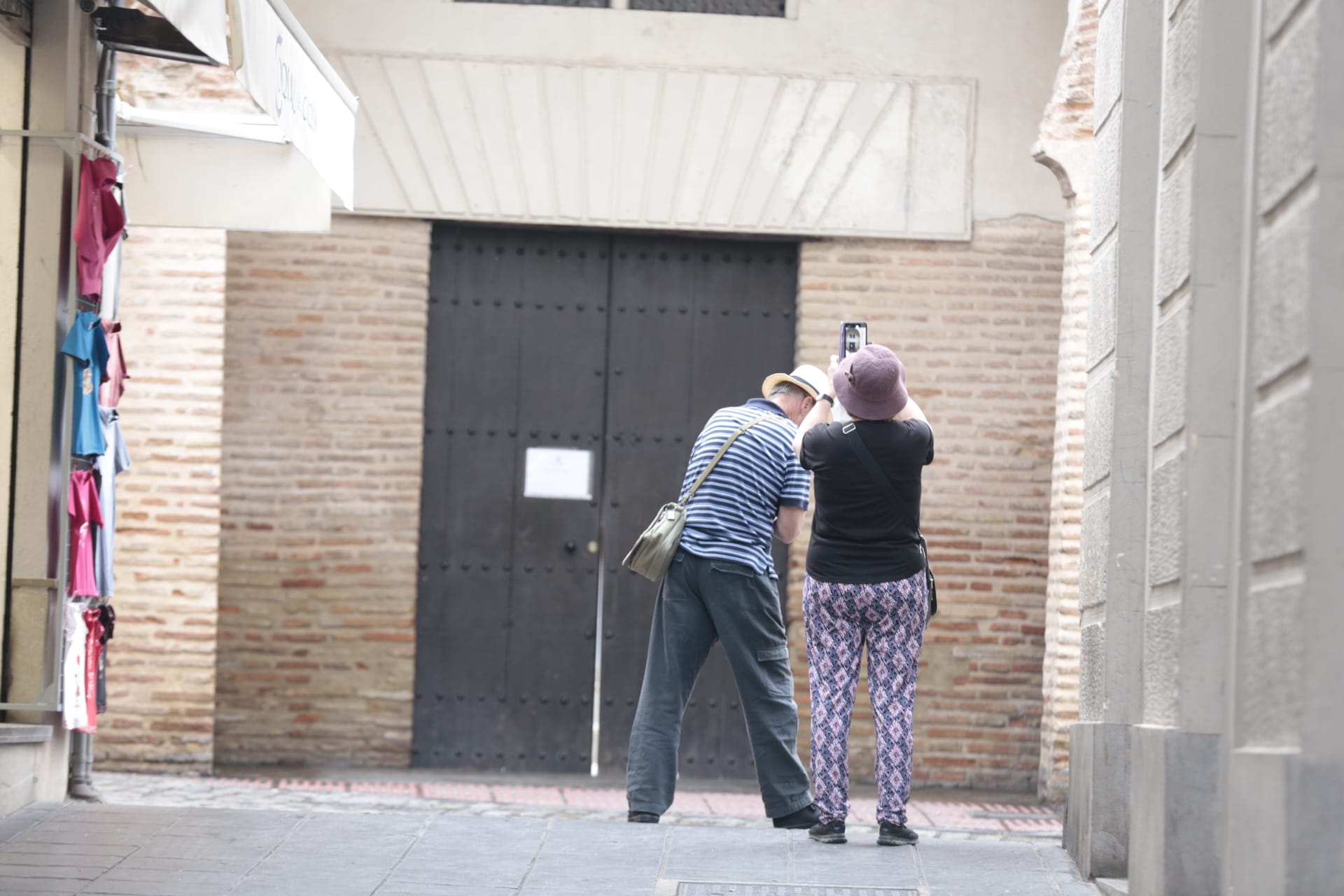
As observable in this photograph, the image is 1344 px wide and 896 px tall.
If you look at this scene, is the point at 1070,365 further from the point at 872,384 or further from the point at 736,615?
the point at 872,384

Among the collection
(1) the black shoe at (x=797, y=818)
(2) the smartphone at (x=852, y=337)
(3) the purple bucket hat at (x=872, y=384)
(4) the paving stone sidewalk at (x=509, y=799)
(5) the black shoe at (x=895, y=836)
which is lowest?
(4) the paving stone sidewalk at (x=509, y=799)

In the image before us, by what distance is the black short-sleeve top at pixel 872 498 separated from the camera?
6.32m

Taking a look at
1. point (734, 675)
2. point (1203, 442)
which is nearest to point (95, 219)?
point (734, 675)

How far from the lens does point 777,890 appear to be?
214 inches

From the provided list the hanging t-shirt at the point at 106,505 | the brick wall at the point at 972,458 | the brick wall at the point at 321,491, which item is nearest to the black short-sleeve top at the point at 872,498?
the hanging t-shirt at the point at 106,505

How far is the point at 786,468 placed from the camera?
716 centimetres

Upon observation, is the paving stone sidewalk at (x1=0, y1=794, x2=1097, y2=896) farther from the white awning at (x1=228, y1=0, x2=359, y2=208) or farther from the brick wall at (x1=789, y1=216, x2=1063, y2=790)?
the brick wall at (x1=789, y1=216, x2=1063, y2=790)

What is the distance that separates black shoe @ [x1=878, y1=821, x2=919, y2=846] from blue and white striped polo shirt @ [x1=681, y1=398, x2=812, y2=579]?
118cm

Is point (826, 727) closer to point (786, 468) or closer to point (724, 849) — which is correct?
point (724, 849)

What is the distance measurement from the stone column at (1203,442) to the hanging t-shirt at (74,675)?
12.7 ft

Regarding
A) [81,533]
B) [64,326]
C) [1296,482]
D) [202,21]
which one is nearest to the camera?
[1296,482]

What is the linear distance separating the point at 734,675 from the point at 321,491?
419 centimetres

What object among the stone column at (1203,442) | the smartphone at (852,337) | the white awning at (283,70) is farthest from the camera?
the smartphone at (852,337)

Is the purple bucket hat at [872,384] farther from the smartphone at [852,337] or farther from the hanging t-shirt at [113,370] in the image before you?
the hanging t-shirt at [113,370]
